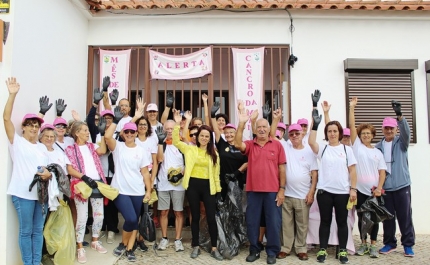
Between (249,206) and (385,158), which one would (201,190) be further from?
(385,158)

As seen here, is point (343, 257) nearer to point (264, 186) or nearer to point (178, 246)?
point (264, 186)

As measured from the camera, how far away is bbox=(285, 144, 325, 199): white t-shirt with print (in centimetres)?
458

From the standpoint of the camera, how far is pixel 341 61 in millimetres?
6262

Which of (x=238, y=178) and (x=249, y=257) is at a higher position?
(x=238, y=178)

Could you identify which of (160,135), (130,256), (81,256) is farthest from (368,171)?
(81,256)

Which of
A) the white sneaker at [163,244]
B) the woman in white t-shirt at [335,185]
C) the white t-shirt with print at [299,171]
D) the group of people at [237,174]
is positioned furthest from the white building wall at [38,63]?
the woman in white t-shirt at [335,185]

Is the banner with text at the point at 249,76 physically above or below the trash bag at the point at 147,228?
above

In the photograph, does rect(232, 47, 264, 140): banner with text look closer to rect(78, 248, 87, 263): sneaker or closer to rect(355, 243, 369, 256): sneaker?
rect(355, 243, 369, 256): sneaker

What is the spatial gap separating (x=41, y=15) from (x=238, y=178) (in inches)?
140

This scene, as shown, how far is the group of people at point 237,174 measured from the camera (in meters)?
4.40

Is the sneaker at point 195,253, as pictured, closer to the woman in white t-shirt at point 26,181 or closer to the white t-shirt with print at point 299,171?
the white t-shirt with print at point 299,171

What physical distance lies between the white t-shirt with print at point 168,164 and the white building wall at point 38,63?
176 cm

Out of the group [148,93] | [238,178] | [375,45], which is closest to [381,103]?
[375,45]

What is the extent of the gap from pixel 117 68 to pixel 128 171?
2.60m
